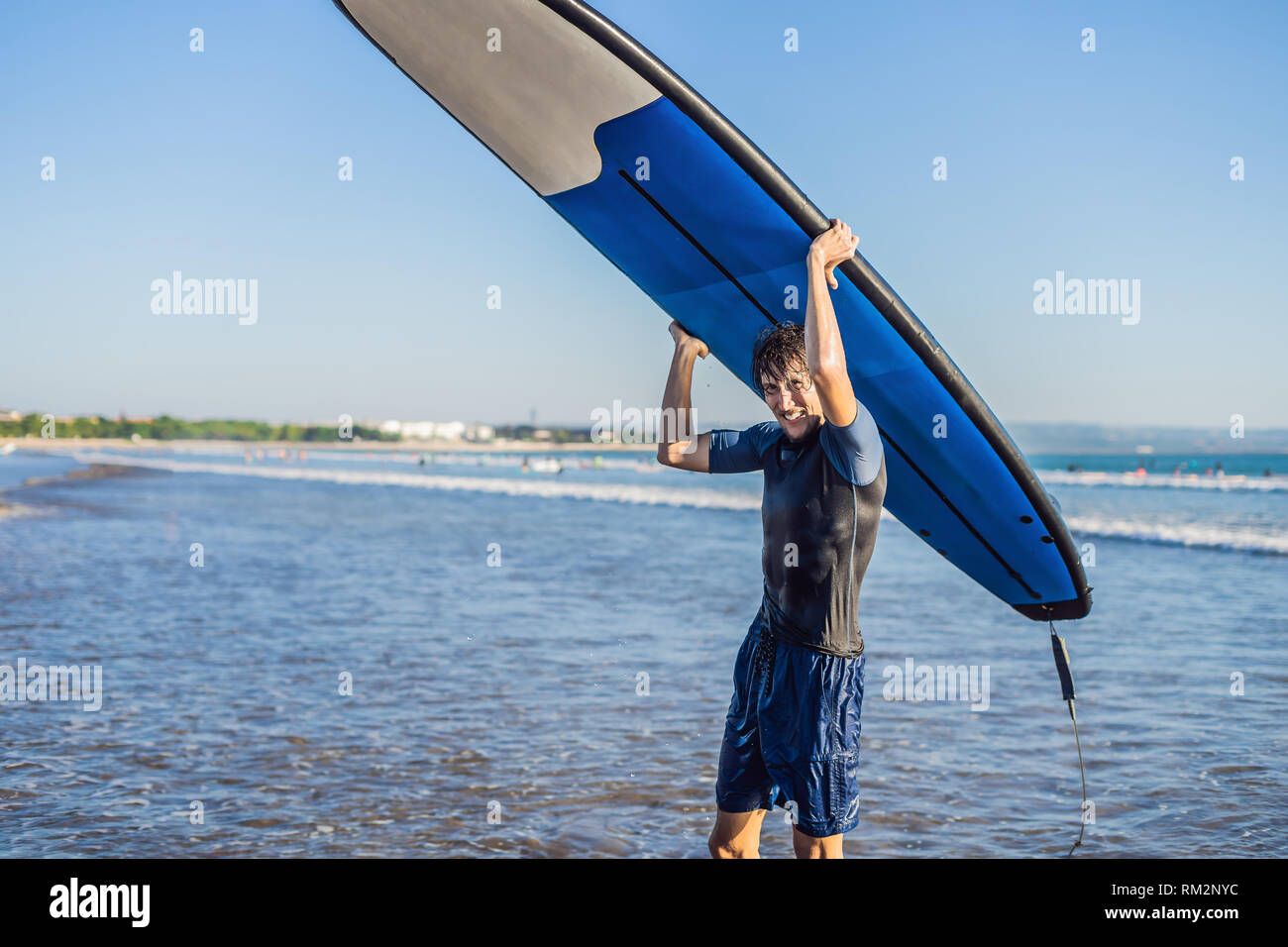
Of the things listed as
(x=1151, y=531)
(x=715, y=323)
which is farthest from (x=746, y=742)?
(x=1151, y=531)

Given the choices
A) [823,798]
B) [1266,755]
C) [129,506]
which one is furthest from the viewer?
[129,506]

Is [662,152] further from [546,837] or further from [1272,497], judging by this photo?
[1272,497]

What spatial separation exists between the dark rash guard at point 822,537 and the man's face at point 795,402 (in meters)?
0.03

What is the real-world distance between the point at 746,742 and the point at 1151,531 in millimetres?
19157

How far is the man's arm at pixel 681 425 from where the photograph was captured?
9.06 feet


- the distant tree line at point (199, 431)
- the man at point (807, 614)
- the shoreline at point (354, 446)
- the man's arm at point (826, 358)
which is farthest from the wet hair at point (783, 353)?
the distant tree line at point (199, 431)

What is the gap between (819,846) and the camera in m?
2.44

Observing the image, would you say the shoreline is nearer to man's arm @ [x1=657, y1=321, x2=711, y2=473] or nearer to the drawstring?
man's arm @ [x1=657, y1=321, x2=711, y2=473]

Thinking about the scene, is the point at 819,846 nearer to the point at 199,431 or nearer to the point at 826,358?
the point at 826,358

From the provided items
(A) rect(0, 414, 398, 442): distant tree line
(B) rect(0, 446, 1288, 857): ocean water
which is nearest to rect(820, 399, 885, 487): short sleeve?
(B) rect(0, 446, 1288, 857): ocean water

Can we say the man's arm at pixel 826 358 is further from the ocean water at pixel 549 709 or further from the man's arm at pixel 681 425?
the ocean water at pixel 549 709

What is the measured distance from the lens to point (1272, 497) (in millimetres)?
27062

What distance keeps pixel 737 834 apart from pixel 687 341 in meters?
1.45

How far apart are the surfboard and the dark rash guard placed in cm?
70
